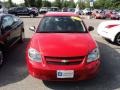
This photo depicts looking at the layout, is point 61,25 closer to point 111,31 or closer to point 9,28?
point 9,28

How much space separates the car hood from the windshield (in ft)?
1.01

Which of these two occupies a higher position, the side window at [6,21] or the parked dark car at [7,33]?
the side window at [6,21]

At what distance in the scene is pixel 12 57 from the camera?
860cm

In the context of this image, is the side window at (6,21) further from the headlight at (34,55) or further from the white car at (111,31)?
the white car at (111,31)

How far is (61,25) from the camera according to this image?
7523 mm

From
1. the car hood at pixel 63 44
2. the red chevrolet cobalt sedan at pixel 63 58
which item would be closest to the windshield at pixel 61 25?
the car hood at pixel 63 44

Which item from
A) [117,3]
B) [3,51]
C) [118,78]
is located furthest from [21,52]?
[117,3]

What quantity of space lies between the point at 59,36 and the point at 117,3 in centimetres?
6544

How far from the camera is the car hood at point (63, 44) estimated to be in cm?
586

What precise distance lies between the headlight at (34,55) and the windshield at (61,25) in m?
1.36

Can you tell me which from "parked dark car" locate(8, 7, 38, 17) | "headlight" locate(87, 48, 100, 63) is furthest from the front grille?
"parked dark car" locate(8, 7, 38, 17)

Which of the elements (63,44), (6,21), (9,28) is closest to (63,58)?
(63,44)

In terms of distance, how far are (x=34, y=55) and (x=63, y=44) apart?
0.76 m

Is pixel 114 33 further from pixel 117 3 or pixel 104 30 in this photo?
pixel 117 3
